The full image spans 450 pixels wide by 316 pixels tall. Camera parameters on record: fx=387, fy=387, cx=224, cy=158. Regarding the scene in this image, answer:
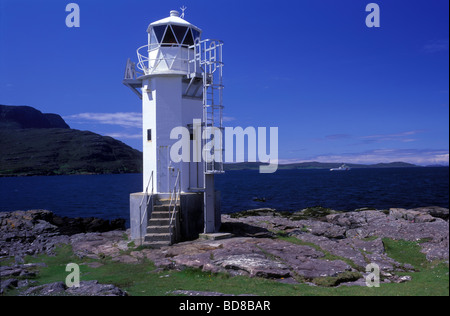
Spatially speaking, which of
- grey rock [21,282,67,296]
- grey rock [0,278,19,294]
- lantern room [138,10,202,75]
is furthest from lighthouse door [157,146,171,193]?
grey rock [21,282,67,296]

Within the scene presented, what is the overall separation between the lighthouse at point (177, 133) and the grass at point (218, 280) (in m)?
4.73

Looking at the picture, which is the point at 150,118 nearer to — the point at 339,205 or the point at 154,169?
the point at 154,169

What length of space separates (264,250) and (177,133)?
883cm

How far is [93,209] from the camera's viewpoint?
65750 mm

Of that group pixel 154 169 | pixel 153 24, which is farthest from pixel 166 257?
pixel 153 24

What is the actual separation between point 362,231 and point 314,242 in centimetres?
427

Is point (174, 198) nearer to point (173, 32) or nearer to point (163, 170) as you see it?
point (163, 170)

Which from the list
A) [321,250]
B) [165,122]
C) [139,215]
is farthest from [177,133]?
[321,250]


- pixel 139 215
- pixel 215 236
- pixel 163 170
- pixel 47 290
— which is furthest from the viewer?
pixel 163 170

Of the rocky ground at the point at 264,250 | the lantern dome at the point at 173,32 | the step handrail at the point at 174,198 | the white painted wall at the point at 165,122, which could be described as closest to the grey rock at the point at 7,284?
the rocky ground at the point at 264,250

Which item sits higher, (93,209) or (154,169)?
(154,169)

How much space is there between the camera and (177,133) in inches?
881

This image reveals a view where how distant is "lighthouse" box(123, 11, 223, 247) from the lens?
70.5ft

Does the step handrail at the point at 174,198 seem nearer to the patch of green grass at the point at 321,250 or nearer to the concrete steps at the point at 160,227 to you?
the concrete steps at the point at 160,227
